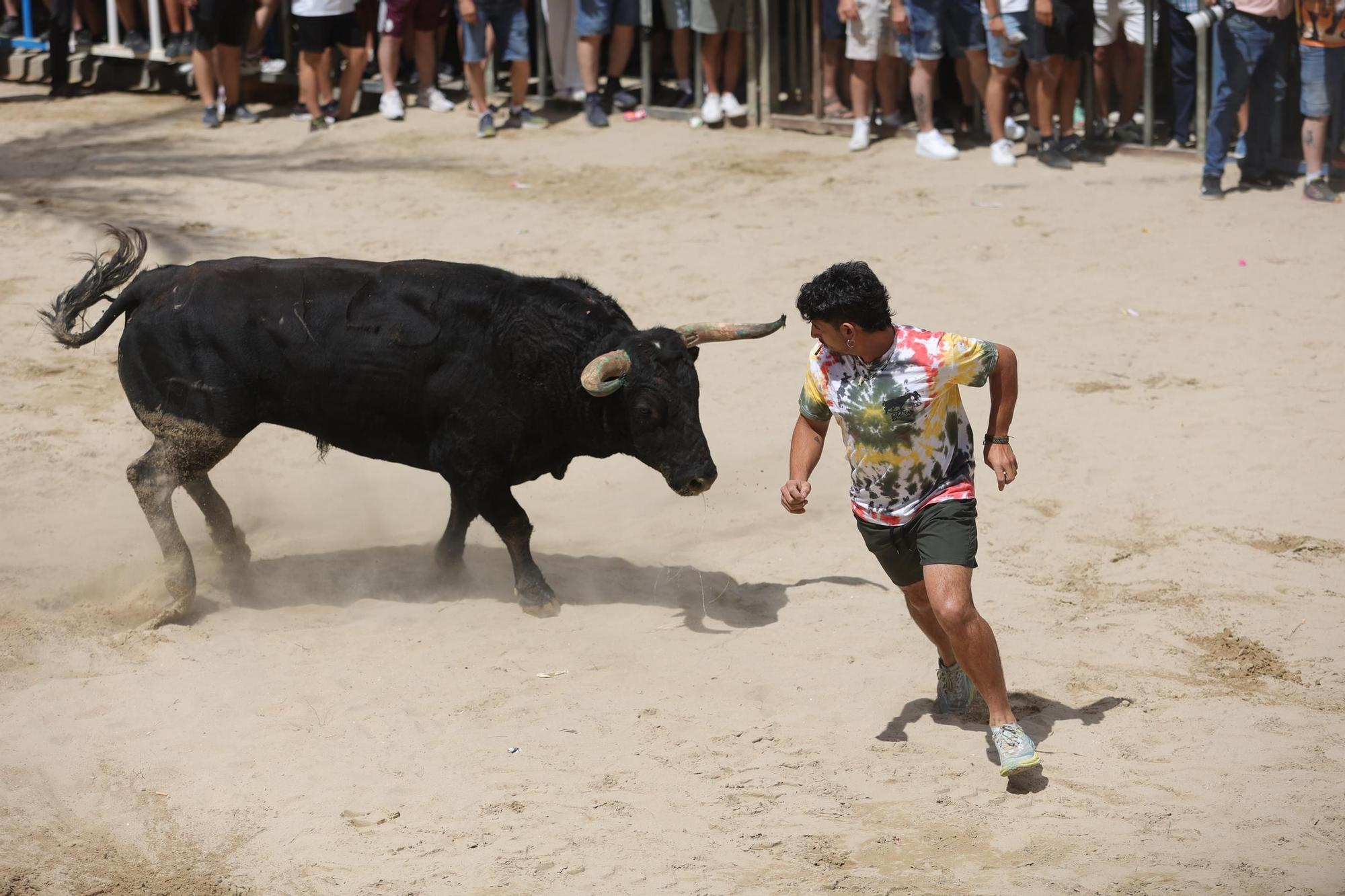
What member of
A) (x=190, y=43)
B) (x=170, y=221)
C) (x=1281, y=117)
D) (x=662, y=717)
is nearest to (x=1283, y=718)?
(x=662, y=717)

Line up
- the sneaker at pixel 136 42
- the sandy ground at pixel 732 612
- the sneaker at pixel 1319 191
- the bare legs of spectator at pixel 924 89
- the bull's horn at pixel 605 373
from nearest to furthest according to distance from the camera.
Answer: the sandy ground at pixel 732 612 < the bull's horn at pixel 605 373 < the sneaker at pixel 1319 191 < the bare legs of spectator at pixel 924 89 < the sneaker at pixel 136 42

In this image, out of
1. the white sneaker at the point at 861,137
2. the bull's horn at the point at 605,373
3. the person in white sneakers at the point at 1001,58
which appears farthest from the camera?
the white sneaker at the point at 861,137

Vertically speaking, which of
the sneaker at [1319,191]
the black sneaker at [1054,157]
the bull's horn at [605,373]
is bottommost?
the bull's horn at [605,373]

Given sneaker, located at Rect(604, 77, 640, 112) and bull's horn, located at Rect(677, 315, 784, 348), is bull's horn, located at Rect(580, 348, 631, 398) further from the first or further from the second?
sneaker, located at Rect(604, 77, 640, 112)

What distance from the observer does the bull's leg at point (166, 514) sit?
6840mm

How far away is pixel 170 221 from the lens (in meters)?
11.6

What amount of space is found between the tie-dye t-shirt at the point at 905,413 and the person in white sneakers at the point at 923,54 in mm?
7881

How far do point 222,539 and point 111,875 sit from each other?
2527 millimetres

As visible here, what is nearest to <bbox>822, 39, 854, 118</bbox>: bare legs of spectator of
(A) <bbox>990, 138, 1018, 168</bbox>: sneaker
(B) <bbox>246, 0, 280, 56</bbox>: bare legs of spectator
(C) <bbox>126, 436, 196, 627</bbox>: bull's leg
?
(A) <bbox>990, 138, 1018, 168</bbox>: sneaker

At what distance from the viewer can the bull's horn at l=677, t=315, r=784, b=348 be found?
22.4 ft

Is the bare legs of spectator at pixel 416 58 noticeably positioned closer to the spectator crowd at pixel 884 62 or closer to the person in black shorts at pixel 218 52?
the spectator crowd at pixel 884 62

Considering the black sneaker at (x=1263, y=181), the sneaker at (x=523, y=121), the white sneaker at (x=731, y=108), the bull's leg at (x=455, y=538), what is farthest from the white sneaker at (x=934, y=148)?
the bull's leg at (x=455, y=538)

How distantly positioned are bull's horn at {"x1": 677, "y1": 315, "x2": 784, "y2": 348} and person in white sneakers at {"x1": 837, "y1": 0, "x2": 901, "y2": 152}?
669 cm

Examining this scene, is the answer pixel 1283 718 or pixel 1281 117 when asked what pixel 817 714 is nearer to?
pixel 1283 718
